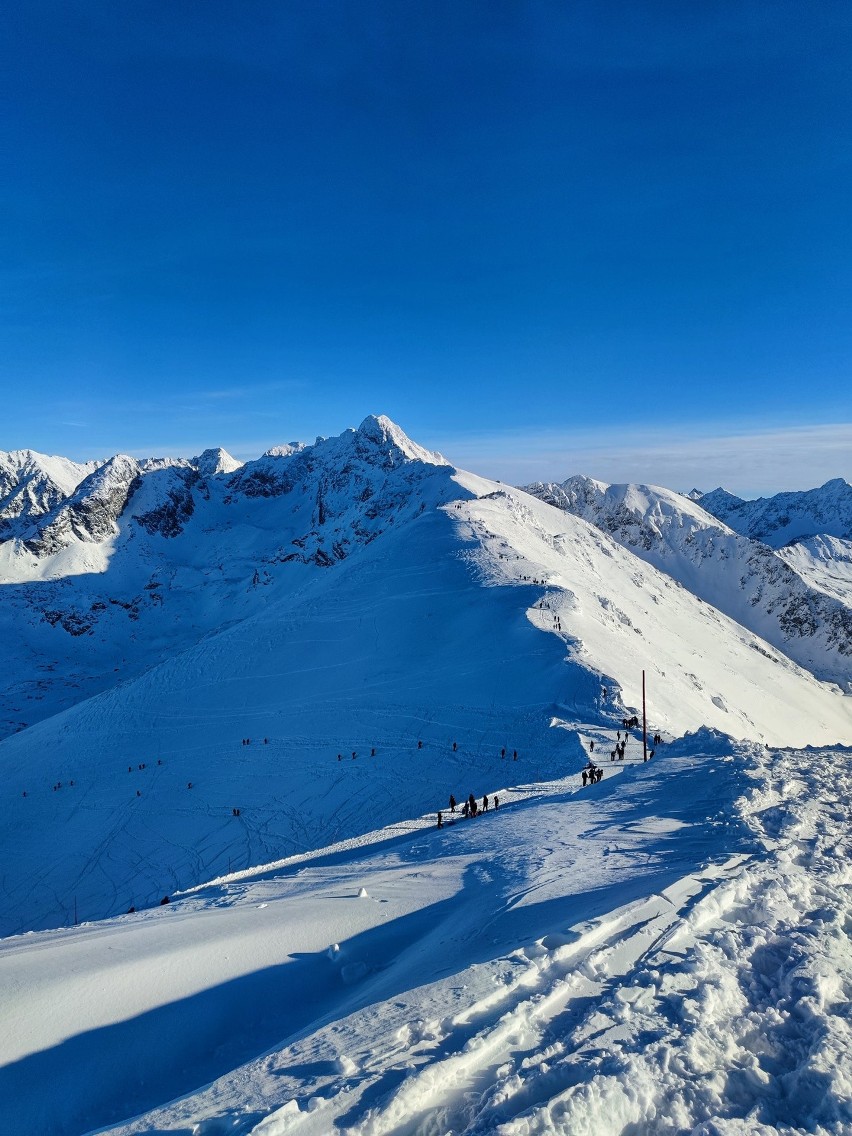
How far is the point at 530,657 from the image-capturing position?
113ft

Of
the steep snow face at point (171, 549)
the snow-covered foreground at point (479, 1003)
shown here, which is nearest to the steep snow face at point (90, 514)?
the steep snow face at point (171, 549)

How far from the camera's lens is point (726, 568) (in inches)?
5768

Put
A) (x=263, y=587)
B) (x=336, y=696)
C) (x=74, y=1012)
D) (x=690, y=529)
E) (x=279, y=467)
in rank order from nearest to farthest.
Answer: (x=74, y=1012)
(x=336, y=696)
(x=263, y=587)
(x=690, y=529)
(x=279, y=467)

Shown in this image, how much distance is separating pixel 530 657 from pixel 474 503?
37658 mm

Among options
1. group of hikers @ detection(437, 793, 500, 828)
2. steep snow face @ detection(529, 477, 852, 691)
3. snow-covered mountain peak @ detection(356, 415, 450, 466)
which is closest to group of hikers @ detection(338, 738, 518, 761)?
group of hikers @ detection(437, 793, 500, 828)

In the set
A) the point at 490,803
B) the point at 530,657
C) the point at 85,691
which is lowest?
the point at 85,691

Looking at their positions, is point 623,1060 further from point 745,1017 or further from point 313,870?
point 313,870

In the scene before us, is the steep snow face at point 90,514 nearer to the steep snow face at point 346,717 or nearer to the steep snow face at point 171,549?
the steep snow face at point 171,549

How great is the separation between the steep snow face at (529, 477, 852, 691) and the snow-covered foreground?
11941 cm

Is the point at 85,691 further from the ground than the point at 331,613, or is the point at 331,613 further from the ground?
the point at 331,613

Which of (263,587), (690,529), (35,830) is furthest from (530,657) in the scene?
(690,529)

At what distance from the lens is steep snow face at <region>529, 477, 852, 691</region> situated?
127188mm

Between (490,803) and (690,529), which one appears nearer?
(490,803)

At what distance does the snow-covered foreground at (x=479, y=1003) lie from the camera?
16.6ft
